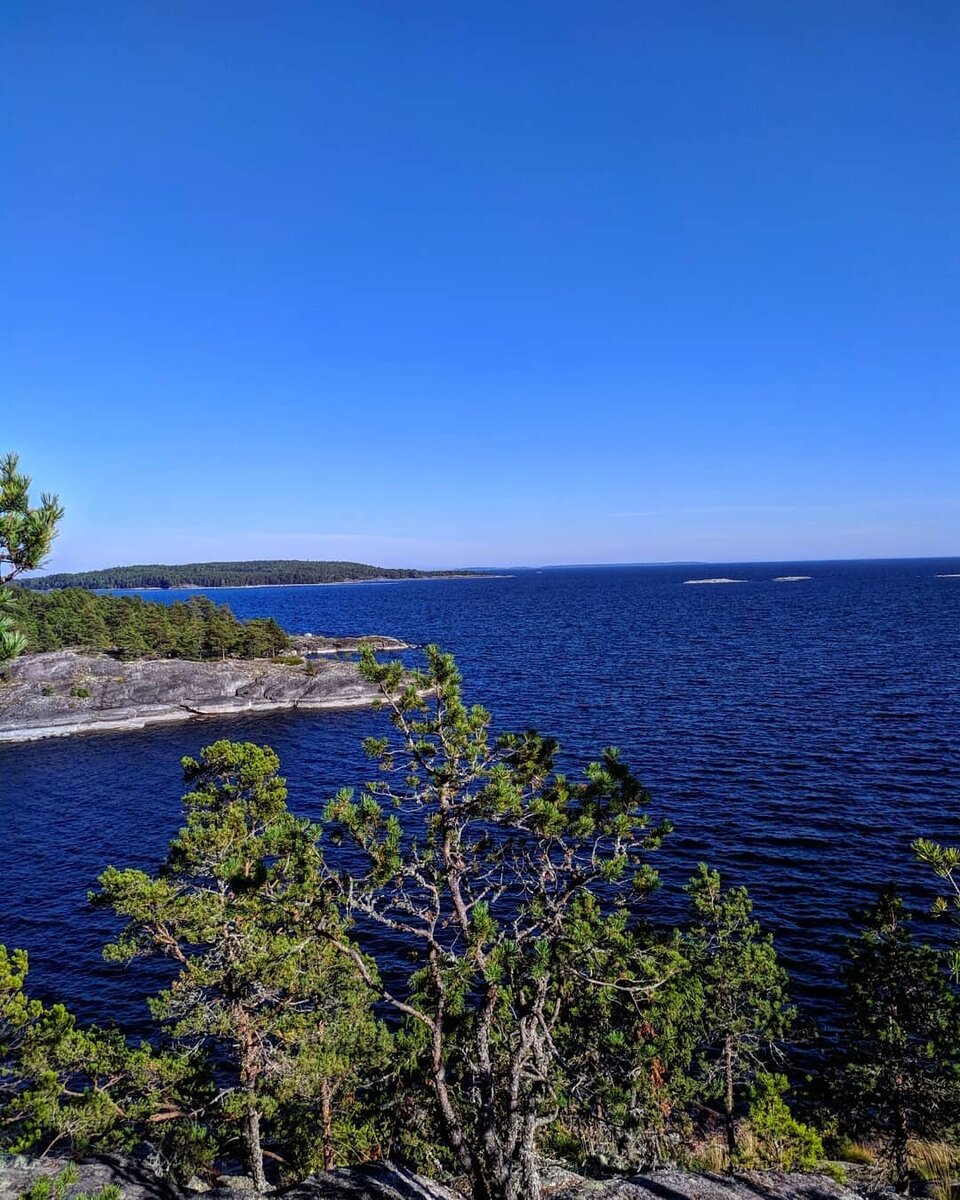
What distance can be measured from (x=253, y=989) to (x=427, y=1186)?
640 centimetres

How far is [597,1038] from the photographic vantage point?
56.5 ft

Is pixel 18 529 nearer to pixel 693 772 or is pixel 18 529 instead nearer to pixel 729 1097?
pixel 729 1097

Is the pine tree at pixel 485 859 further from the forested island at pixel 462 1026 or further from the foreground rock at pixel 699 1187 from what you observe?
the foreground rock at pixel 699 1187

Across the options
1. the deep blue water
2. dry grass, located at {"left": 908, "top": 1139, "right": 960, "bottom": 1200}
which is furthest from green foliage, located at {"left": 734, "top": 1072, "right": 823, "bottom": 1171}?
the deep blue water

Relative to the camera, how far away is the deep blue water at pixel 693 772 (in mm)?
32562

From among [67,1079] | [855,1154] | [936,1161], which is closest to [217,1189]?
[67,1079]

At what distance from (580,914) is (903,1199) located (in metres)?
8.29

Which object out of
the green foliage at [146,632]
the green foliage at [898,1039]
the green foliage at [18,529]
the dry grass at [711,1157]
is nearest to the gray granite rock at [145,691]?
the green foliage at [146,632]

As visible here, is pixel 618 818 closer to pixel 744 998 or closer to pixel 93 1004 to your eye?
pixel 744 998

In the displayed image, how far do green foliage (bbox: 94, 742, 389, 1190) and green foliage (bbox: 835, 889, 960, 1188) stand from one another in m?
12.9

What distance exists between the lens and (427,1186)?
1473cm

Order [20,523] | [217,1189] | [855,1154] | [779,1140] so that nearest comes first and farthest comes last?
[20,523]
[217,1189]
[779,1140]
[855,1154]

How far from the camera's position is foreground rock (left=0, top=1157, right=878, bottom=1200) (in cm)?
1394

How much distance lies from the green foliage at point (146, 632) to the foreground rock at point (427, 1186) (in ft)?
273
